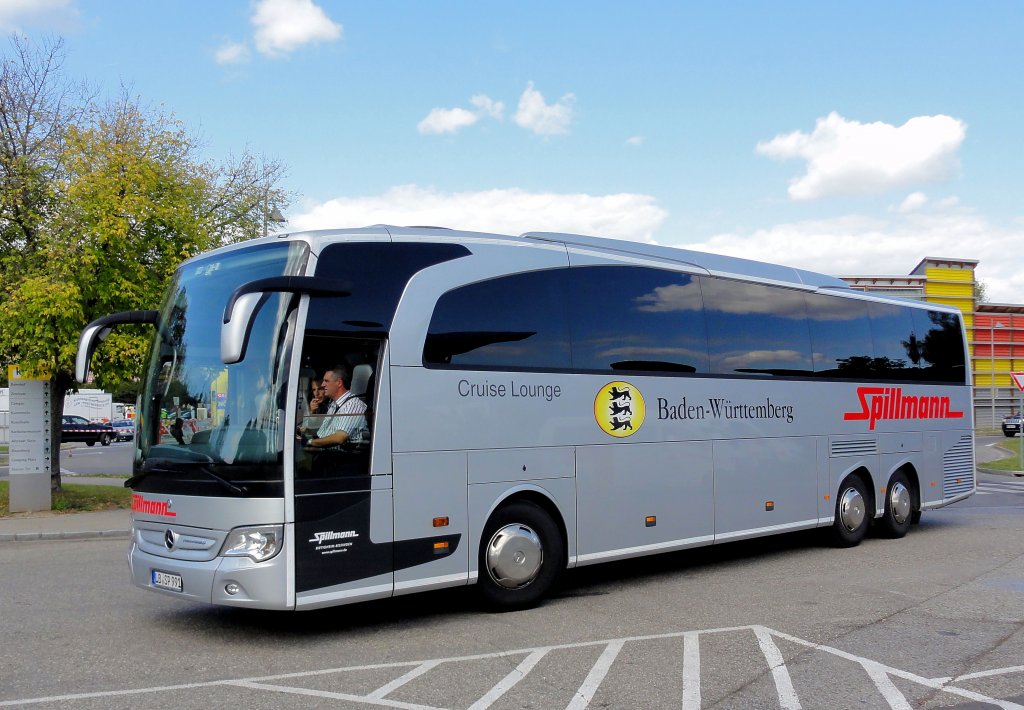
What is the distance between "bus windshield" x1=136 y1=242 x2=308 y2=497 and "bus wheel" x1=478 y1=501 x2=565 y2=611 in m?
2.23

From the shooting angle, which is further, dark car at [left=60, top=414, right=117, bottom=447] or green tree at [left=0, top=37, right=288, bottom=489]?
dark car at [left=60, top=414, right=117, bottom=447]

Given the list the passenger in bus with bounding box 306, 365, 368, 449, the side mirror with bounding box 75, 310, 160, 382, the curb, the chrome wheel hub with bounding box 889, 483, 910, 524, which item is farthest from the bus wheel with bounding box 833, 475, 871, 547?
the curb

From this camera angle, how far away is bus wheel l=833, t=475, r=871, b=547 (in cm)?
1288

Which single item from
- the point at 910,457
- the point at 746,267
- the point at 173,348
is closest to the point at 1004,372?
the point at 910,457

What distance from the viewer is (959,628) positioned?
7.95 m

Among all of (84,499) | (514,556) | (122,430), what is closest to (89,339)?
(514,556)

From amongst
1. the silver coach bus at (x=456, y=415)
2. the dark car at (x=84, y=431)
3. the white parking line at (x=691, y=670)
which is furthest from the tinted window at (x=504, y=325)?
the dark car at (x=84, y=431)

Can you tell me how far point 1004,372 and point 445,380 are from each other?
45190 mm

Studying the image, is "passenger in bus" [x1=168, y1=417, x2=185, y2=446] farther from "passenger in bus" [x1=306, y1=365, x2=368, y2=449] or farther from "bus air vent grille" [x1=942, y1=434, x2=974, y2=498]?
"bus air vent grille" [x1=942, y1=434, x2=974, y2=498]

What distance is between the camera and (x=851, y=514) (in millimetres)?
13023

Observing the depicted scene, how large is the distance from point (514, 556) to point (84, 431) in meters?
51.8

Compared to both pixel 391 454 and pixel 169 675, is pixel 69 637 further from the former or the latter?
pixel 391 454

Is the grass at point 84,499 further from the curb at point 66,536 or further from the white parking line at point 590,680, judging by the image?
the white parking line at point 590,680

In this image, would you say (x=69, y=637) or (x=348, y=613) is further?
(x=348, y=613)
